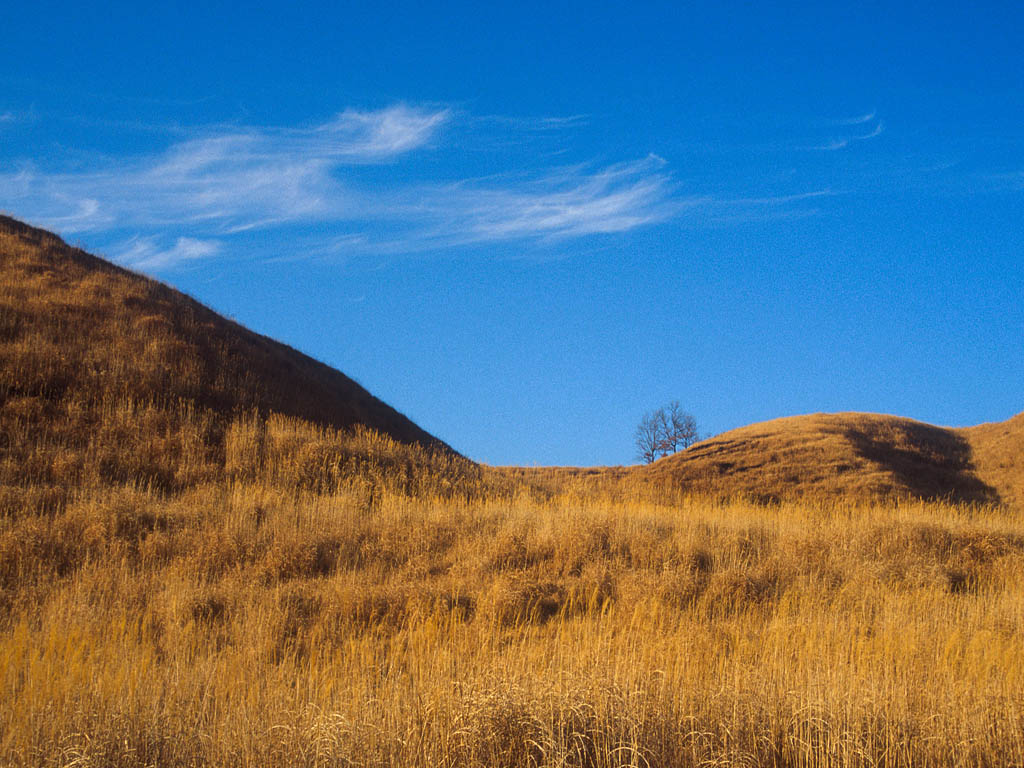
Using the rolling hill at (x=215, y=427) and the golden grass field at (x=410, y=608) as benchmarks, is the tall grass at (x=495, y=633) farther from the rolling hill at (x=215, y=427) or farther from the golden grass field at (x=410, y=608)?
the rolling hill at (x=215, y=427)

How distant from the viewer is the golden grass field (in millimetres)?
5262

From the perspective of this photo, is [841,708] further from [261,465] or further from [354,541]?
[261,465]

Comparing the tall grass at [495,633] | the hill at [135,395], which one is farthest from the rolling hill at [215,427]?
the tall grass at [495,633]

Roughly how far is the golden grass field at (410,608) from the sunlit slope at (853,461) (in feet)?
36.4

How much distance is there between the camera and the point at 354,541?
1181 cm

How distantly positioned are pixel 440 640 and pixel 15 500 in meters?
9.20

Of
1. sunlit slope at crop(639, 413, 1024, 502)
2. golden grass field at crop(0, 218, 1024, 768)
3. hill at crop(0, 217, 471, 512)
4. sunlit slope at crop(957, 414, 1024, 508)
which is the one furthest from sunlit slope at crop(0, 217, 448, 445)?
sunlit slope at crop(957, 414, 1024, 508)

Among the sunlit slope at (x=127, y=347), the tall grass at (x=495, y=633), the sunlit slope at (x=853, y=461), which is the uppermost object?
the sunlit slope at (x=127, y=347)

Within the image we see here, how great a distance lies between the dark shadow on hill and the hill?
65.7ft

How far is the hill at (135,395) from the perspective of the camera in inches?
610

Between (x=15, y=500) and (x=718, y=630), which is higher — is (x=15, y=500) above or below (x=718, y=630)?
above

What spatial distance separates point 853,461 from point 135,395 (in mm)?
27466

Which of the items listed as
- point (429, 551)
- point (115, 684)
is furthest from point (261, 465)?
point (115, 684)

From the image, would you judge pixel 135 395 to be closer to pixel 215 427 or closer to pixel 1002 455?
pixel 215 427
